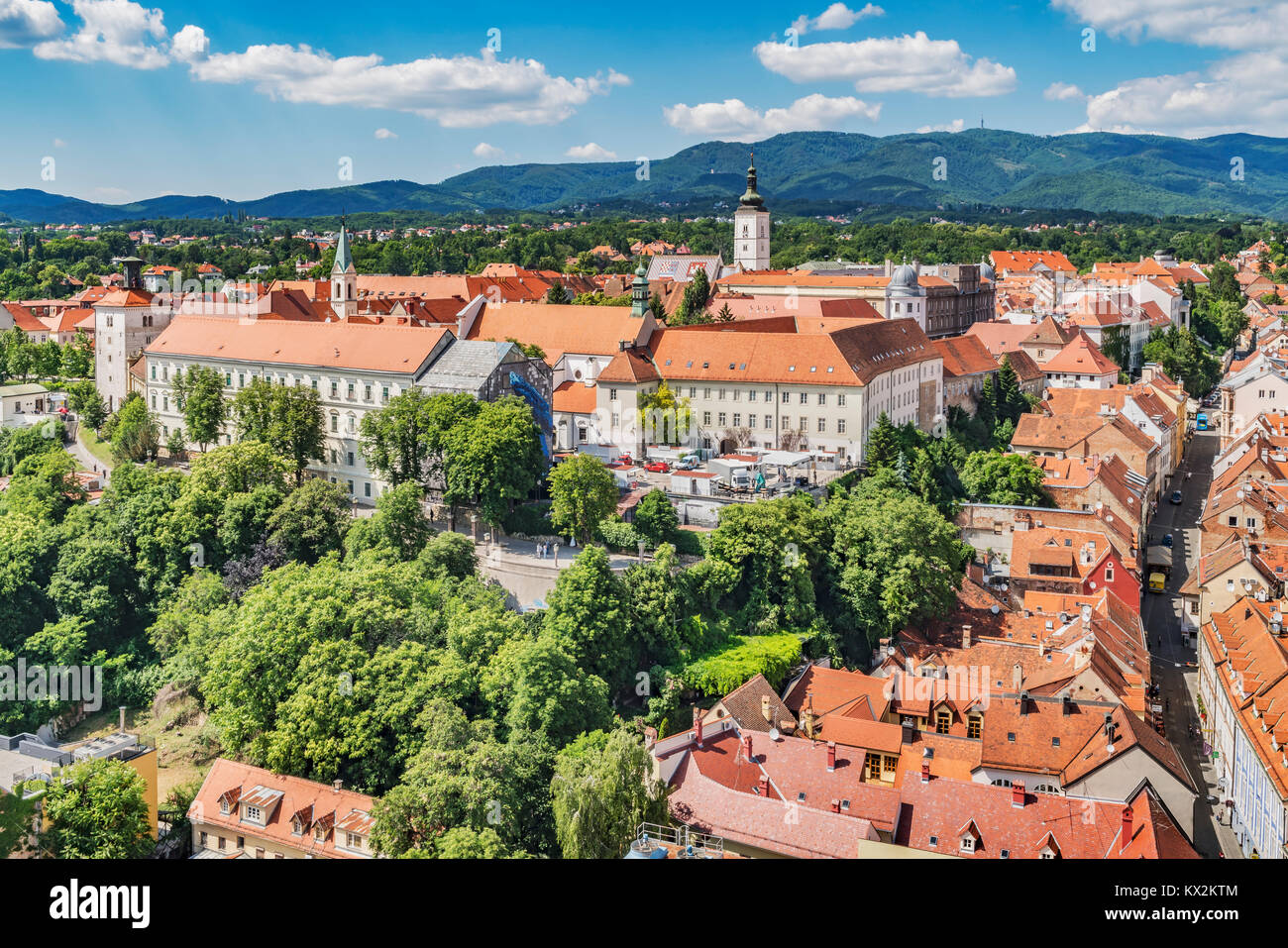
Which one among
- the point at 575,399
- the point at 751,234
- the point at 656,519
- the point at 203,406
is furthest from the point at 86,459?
the point at 751,234

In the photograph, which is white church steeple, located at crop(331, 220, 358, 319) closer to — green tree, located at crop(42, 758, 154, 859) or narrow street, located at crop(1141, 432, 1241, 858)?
narrow street, located at crop(1141, 432, 1241, 858)

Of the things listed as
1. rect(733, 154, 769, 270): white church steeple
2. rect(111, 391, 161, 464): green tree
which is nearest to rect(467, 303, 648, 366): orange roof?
rect(111, 391, 161, 464): green tree

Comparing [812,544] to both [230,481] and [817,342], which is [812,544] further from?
[230,481]

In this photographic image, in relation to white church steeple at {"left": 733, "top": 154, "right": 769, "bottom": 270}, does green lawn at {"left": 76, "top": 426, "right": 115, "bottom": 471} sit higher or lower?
lower

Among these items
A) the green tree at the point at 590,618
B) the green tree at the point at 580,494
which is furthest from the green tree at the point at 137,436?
the green tree at the point at 590,618

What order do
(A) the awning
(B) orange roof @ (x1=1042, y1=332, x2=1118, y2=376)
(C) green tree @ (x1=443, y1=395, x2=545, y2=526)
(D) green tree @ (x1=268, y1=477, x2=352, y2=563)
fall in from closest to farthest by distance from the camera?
1. (C) green tree @ (x1=443, y1=395, x2=545, y2=526)
2. (D) green tree @ (x1=268, y1=477, x2=352, y2=563)
3. (A) the awning
4. (B) orange roof @ (x1=1042, y1=332, x2=1118, y2=376)

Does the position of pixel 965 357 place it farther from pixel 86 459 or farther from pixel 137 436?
pixel 86 459

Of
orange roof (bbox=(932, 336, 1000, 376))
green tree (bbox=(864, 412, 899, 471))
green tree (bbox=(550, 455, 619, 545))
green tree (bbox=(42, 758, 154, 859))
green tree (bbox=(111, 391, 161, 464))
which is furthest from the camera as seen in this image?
orange roof (bbox=(932, 336, 1000, 376))
